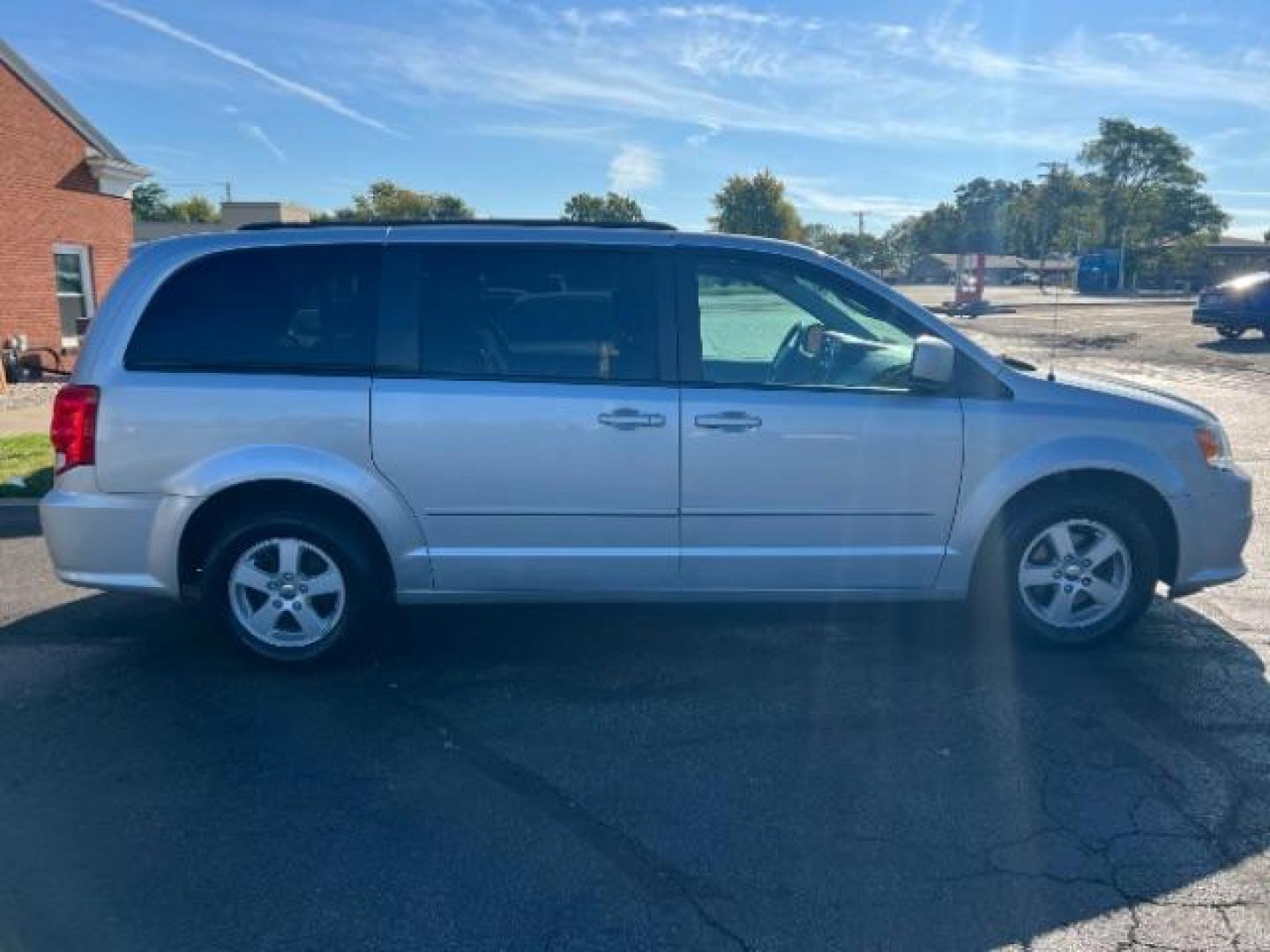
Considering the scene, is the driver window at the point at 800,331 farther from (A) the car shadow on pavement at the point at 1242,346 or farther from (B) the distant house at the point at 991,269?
(B) the distant house at the point at 991,269

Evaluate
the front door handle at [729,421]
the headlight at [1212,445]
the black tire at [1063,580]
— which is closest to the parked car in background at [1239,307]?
the headlight at [1212,445]

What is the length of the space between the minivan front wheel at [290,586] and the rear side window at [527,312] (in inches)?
34.5

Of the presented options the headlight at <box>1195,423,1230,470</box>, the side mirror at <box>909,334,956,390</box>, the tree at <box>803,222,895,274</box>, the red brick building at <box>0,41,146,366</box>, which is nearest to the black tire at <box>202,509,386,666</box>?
the side mirror at <box>909,334,956,390</box>

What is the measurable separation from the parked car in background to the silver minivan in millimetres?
22346

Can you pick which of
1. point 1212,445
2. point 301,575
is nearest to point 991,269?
point 1212,445

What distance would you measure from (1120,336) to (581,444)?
1008 inches

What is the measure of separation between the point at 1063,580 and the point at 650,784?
7.55 feet

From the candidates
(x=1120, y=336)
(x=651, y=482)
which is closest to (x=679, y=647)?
(x=651, y=482)

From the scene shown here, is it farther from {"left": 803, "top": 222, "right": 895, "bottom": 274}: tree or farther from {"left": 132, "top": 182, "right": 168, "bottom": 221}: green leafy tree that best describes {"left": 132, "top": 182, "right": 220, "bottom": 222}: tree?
{"left": 803, "top": 222, "right": 895, "bottom": 274}: tree

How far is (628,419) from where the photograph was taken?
13.3ft

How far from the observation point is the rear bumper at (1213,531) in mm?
4309

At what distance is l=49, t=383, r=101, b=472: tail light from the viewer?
405 cm

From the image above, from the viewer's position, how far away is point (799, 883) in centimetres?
280

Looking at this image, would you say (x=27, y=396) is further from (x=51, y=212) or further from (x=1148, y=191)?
(x=1148, y=191)
